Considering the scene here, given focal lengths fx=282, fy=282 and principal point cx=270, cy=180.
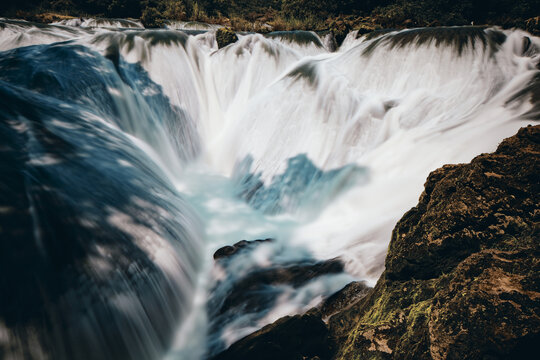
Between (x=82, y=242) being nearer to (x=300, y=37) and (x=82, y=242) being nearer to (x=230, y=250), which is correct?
(x=230, y=250)

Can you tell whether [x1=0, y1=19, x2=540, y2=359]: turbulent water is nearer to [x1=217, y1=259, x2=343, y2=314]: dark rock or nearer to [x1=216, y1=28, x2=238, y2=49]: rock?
[x1=217, y1=259, x2=343, y2=314]: dark rock

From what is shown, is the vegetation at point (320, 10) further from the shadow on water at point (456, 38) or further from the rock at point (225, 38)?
the shadow on water at point (456, 38)

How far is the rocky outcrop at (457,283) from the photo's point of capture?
1.24m

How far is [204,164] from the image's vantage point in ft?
23.0

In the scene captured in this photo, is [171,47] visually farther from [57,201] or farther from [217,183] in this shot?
[57,201]

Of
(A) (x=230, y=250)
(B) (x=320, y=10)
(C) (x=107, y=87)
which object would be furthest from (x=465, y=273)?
(B) (x=320, y=10)

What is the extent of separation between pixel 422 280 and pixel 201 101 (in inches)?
284

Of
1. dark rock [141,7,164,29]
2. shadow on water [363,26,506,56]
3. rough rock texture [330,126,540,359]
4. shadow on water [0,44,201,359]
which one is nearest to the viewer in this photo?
rough rock texture [330,126,540,359]

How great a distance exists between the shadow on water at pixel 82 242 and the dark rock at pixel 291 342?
1.00 metres

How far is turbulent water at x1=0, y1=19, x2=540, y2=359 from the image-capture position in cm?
227

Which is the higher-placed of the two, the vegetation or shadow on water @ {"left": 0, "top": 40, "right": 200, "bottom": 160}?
the vegetation

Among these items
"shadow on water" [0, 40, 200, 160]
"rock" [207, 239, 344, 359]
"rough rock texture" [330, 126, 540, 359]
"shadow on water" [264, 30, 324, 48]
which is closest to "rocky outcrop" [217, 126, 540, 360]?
"rough rock texture" [330, 126, 540, 359]

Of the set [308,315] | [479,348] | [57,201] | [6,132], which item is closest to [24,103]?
[6,132]

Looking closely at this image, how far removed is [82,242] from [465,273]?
278 cm
